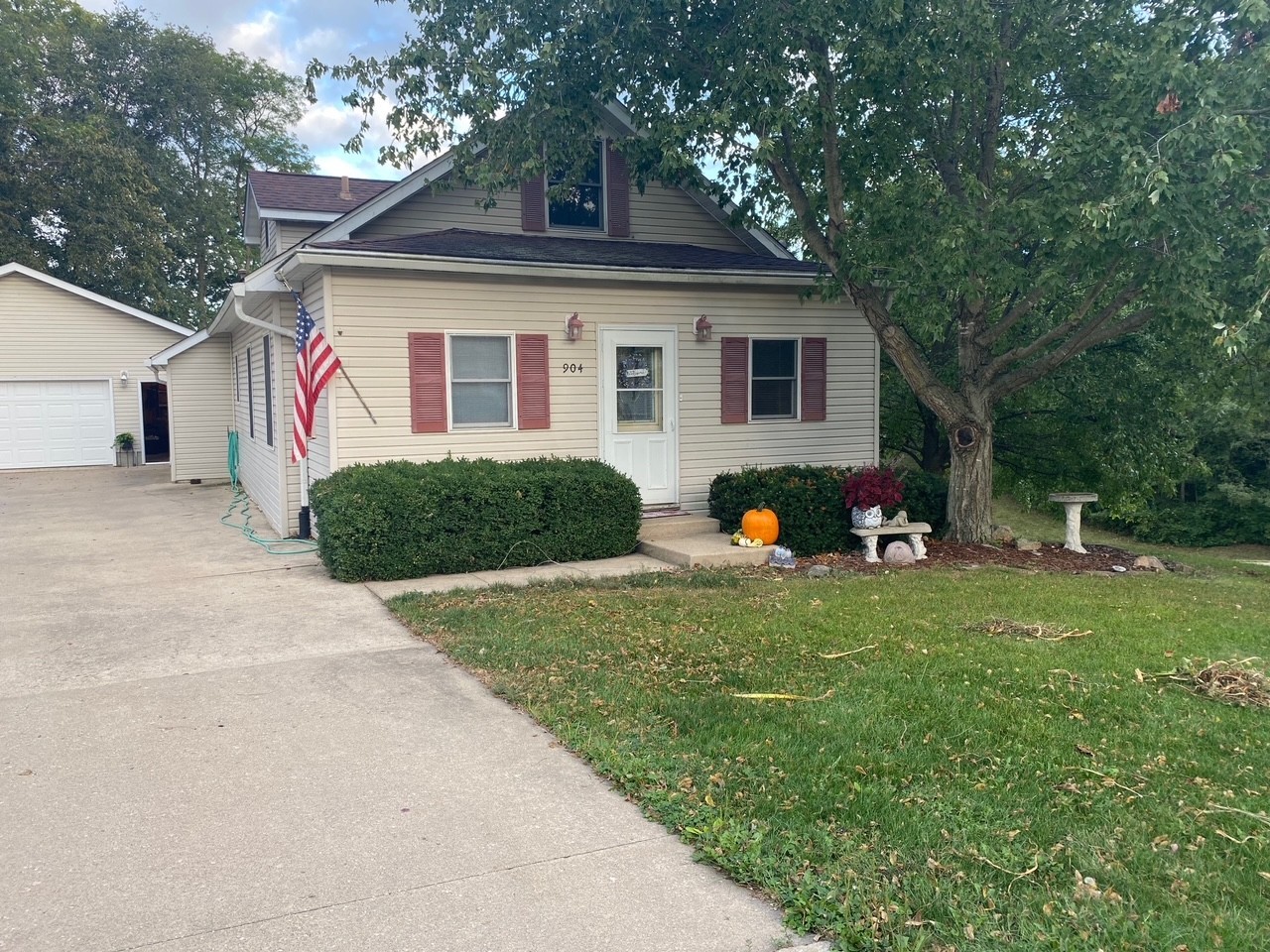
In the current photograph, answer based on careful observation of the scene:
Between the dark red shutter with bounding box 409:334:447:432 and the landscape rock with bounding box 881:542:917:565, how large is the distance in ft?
16.6

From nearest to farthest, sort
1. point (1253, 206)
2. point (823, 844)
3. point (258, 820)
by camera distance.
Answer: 1. point (823, 844)
2. point (258, 820)
3. point (1253, 206)

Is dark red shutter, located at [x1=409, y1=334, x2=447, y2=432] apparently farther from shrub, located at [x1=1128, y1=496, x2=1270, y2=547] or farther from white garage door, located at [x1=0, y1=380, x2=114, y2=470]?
shrub, located at [x1=1128, y1=496, x2=1270, y2=547]

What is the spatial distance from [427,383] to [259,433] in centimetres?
545

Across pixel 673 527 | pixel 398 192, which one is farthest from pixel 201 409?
pixel 673 527

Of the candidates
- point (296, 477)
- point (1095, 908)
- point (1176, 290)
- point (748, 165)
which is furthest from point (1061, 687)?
point (296, 477)

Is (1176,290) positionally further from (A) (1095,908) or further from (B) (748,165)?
(A) (1095,908)

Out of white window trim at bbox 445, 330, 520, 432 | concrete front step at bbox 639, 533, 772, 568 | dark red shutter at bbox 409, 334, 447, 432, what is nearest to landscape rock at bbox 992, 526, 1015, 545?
concrete front step at bbox 639, 533, 772, 568

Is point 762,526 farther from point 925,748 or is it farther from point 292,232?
point 292,232

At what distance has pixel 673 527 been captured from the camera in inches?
429

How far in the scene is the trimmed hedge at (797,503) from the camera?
10.6 metres

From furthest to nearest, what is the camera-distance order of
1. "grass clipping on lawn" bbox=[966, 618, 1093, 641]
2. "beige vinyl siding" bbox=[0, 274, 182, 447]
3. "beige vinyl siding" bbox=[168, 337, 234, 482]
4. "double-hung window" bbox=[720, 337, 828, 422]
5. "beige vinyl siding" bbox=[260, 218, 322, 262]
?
"beige vinyl siding" bbox=[0, 274, 182, 447] → "beige vinyl siding" bbox=[168, 337, 234, 482] → "beige vinyl siding" bbox=[260, 218, 322, 262] → "double-hung window" bbox=[720, 337, 828, 422] → "grass clipping on lawn" bbox=[966, 618, 1093, 641]

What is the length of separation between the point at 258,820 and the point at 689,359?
8.55 m

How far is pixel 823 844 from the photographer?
3557mm

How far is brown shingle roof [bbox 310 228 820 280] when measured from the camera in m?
10.2
